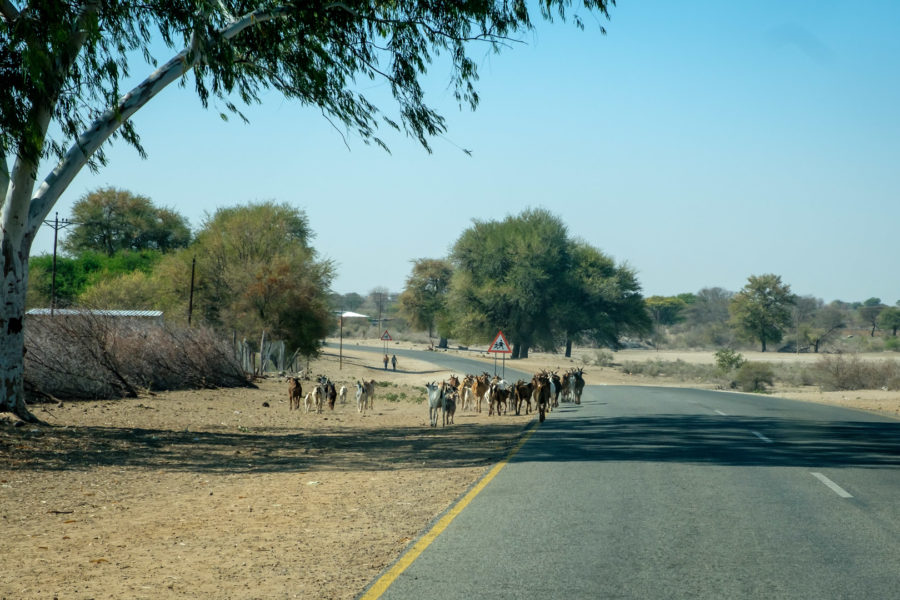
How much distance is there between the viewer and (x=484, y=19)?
18.2 metres

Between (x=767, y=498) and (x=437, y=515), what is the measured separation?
155 inches

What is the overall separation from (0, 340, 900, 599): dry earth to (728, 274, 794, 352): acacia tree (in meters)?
101

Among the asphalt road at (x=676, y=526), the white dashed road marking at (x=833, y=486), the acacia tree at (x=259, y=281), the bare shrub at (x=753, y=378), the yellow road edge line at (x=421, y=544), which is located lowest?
the yellow road edge line at (x=421, y=544)

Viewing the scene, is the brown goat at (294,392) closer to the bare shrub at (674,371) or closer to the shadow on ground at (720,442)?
A: the shadow on ground at (720,442)

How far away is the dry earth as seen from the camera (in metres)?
7.14

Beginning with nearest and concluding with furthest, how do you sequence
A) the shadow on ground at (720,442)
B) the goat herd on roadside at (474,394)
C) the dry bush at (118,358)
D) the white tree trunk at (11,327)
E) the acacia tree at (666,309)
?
1. the shadow on ground at (720,442)
2. the white tree trunk at (11,327)
3. the dry bush at (118,358)
4. the goat herd on roadside at (474,394)
5. the acacia tree at (666,309)

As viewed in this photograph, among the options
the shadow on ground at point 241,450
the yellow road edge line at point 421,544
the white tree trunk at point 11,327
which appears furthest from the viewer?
the white tree trunk at point 11,327

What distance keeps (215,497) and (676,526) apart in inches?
223

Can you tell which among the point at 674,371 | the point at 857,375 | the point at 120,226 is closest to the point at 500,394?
the point at 857,375

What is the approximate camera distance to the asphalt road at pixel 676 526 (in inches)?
263

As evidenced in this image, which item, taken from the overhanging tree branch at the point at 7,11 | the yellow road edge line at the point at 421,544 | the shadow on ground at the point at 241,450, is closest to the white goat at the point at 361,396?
the shadow on ground at the point at 241,450

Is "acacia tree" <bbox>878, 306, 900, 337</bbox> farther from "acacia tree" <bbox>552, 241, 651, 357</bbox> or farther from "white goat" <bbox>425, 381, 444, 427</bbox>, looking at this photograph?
"white goat" <bbox>425, 381, 444, 427</bbox>

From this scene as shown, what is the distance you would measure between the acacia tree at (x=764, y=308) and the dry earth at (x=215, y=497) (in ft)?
332

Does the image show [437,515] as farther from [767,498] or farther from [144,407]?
[144,407]
